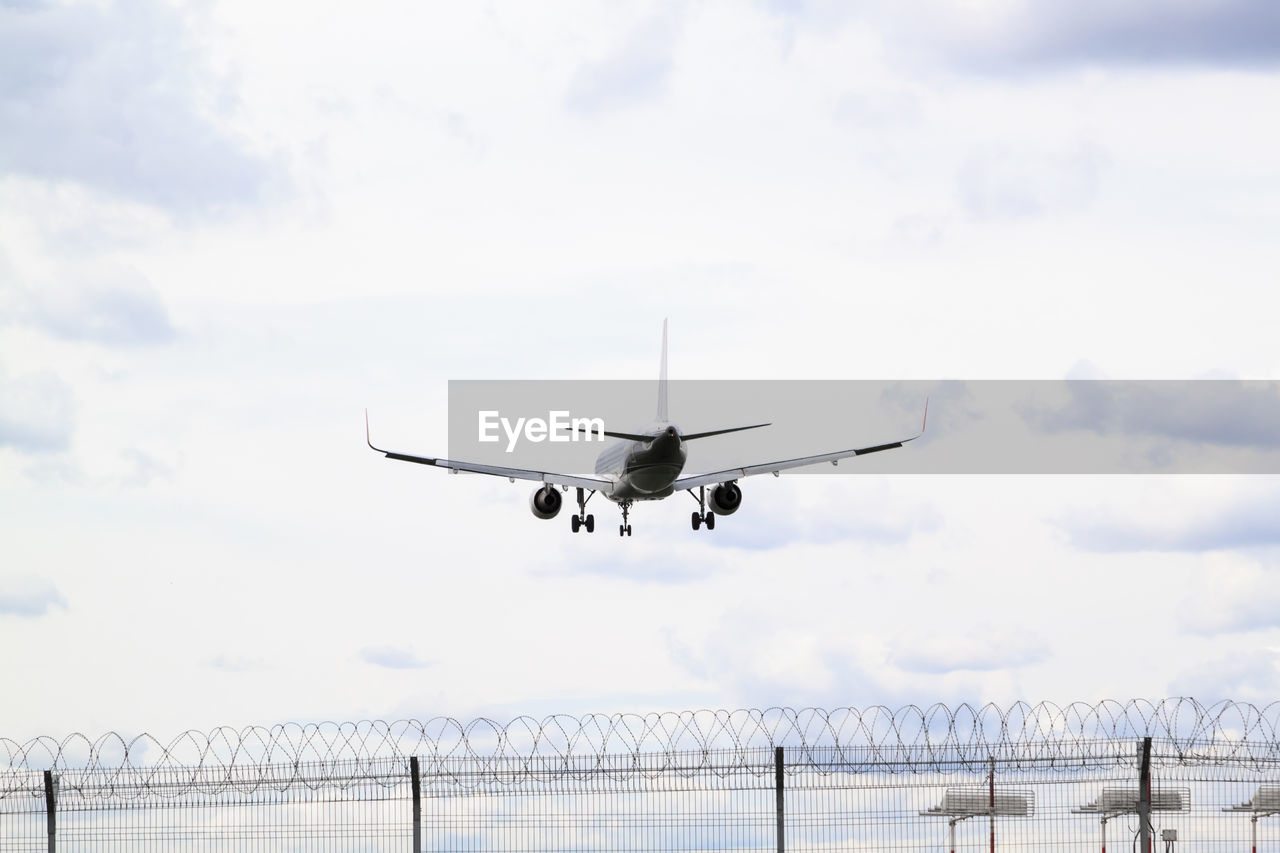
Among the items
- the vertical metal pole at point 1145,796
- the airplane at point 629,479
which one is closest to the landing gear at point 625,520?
the airplane at point 629,479

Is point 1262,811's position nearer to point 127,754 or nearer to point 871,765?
point 871,765

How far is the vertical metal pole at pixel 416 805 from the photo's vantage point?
3606 centimetres

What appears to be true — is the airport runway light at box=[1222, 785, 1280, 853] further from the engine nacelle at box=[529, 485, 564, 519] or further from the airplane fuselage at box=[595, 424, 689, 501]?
the engine nacelle at box=[529, 485, 564, 519]

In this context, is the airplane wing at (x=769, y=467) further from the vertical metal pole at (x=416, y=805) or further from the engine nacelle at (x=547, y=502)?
the vertical metal pole at (x=416, y=805)

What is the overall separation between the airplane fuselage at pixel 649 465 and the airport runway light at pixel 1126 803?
31.7m

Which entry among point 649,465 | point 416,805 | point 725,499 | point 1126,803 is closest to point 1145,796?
point 1126,803

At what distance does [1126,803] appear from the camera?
130 ft

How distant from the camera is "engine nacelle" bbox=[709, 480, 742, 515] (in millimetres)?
77812

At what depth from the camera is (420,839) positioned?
36188 mm

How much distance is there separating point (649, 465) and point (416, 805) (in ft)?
115

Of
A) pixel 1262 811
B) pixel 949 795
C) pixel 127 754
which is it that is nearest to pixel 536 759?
pixel 127 754

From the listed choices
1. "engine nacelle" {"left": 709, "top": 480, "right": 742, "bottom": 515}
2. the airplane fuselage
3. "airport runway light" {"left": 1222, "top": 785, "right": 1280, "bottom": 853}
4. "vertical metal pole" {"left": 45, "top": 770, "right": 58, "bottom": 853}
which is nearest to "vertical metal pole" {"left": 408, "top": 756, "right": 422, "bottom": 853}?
"vertical metal pole" {"left": 45, "top": 770, "right": 58, "bottom": 853}

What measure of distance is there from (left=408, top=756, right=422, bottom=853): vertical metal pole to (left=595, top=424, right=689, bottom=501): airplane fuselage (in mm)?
34018

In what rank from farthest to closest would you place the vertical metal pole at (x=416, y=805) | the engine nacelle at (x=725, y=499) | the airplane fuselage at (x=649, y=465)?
the engine nacelle at (x=725, y=499)
the airplane fuselage at (x=649, y=465)
the vertical metal pole at (x=416, y=805)
